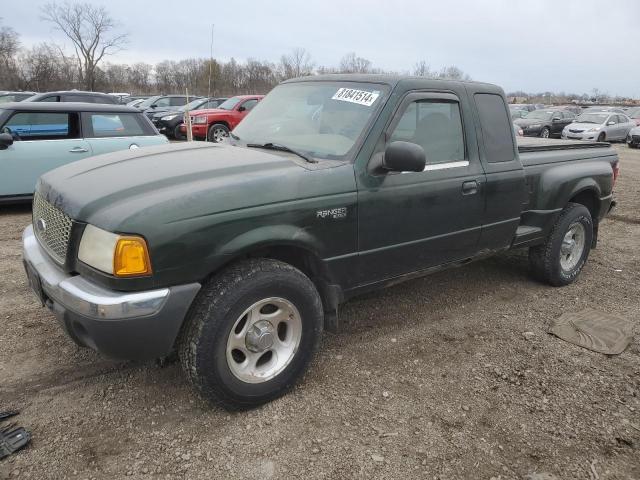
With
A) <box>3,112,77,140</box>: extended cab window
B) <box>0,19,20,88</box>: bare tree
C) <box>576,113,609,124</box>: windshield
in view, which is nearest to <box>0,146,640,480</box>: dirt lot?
<box>3,112,77,140</box>: extended cab window

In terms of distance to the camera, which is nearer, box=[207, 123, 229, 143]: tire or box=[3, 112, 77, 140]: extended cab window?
box=[3, 112, 77, 140]: extended cab window

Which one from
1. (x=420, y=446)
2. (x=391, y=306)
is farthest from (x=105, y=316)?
(x=391, y=306)

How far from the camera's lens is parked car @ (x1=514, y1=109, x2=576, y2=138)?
885 inches

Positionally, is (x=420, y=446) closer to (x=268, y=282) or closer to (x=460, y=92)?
(x=268, y=282)

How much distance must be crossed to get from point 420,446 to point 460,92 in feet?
8.30

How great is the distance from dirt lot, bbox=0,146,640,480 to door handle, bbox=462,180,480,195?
43.6 inches

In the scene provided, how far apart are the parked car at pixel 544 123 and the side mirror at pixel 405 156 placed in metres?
21.6

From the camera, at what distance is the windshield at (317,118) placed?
314 cm

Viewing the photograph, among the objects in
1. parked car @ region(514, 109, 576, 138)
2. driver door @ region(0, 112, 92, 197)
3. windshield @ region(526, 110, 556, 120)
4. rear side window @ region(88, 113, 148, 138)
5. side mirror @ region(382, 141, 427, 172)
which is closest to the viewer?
side mirror @ region(382, 141, 427, 172)

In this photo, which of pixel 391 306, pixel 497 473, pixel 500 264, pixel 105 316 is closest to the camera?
pixel 105 316

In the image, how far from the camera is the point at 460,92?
12.1 feet

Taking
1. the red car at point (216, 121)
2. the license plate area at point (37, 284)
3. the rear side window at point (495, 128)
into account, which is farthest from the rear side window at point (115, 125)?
the red car at point (216, 121)

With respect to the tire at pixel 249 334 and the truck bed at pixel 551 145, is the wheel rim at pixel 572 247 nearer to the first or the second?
the truck bed at pixel 551 145

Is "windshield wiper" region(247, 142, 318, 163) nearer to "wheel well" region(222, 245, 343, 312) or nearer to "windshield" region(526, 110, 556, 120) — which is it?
"wheel well" region(222, 245, 343, 312)
